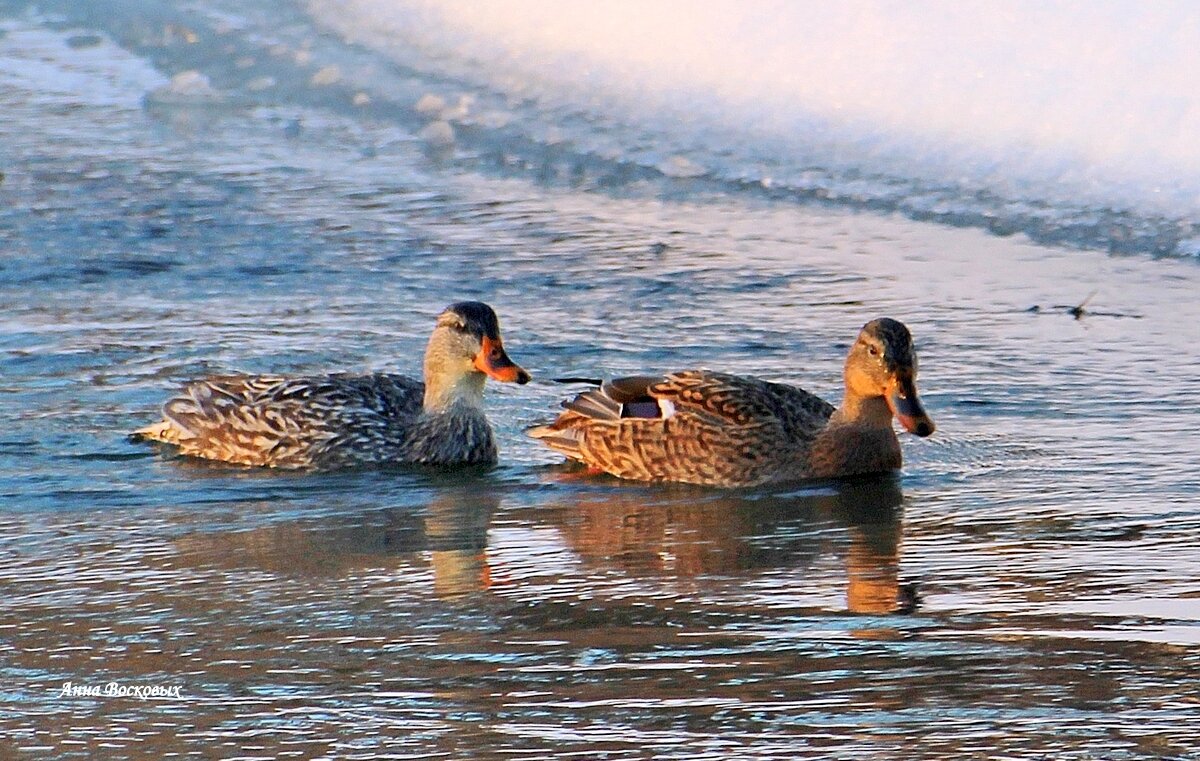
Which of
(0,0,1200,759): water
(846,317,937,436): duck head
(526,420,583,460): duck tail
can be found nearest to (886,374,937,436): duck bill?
(846,317,937,436): duck head

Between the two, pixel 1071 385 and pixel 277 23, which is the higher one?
pixel 277 23

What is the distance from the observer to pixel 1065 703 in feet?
17.1

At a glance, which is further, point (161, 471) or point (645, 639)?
point (161, 471)

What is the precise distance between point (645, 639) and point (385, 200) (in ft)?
24.9

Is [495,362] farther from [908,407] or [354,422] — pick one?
[908,407]

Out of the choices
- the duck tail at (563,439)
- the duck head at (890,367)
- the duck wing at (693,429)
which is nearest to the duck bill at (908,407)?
the duck head at (890,367)

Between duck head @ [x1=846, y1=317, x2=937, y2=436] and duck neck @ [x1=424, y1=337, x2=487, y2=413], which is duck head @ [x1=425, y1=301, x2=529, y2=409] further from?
duck head @ [x1=846, y1=317, x2=937, y2=436]

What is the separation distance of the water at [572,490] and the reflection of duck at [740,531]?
0.08 ft

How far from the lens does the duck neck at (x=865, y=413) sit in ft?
26.7

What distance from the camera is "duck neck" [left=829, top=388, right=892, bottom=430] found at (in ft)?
26.7

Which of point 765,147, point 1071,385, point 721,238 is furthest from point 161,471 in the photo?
point 765,147

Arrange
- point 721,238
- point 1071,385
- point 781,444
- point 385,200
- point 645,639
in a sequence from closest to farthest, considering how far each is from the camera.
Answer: point 645,639 < point 781,444 < point 1071,385 < point 721,238 < point 385,200

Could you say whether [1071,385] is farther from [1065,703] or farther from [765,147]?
[765,147]

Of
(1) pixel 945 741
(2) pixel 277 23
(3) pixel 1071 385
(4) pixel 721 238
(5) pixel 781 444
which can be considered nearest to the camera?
(1) pixel 945 741
